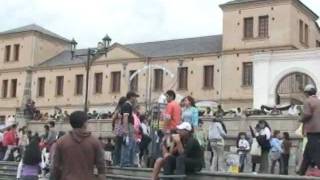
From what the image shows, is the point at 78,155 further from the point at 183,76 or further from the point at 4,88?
the point at 4,88

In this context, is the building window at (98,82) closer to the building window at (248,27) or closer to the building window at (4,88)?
the building window at (4,88)

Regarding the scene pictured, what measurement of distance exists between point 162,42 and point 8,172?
38.0 metres

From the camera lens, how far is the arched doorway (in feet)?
133

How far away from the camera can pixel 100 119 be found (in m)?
35.9

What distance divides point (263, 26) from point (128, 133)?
110ft

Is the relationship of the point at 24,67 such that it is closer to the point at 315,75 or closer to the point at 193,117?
the point at 315,75

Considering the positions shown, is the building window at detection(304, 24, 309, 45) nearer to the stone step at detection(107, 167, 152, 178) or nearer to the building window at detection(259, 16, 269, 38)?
the building window at detection(259, 16, 269, 38)

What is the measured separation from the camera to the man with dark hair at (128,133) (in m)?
14.4

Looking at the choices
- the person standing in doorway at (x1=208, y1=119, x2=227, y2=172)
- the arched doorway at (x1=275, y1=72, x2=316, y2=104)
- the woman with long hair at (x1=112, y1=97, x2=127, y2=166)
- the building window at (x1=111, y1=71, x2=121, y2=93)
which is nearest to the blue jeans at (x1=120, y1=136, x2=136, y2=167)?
the woman with long hair at (x1=112, y1=97, x2=127, y2=166)

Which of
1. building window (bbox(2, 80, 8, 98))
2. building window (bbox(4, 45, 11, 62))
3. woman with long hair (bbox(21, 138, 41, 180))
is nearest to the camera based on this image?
woman with long hair (bbox(21, 138, 41, 180))

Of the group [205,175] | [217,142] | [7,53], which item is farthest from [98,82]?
[205,175]

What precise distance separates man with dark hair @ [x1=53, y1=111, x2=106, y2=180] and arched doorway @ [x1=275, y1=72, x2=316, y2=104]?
33470mm

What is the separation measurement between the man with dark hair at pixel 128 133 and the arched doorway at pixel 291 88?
26.2 meters

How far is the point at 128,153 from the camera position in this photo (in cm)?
1488
